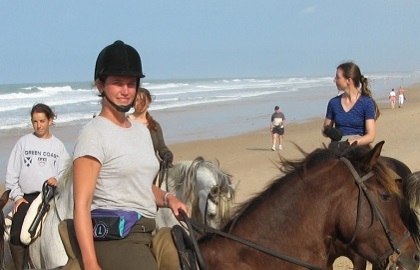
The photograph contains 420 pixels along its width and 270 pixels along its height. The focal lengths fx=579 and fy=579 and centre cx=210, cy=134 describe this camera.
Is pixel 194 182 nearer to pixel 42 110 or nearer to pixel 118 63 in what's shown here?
pixel 42 110

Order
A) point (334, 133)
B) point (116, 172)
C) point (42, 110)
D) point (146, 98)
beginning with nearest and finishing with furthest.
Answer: point (116, 172) < point (334, 133) < point (42, 110) < point (146, 98)

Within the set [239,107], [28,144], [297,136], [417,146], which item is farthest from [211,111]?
[28,144]

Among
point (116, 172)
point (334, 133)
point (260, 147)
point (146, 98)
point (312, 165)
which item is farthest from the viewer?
point (260, 147)

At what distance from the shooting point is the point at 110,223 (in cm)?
304

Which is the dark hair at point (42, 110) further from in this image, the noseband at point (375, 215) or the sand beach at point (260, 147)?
the sand beach at point (260, 147)

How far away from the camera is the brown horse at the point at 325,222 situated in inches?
128

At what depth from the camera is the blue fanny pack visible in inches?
120

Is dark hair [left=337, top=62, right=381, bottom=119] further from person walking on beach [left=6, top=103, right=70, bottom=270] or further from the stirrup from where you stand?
the stirrup

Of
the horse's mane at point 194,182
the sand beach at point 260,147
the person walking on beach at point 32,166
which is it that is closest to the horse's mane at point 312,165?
the horse's mane at point 194,182

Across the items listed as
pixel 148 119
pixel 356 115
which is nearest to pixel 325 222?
pixel 356 115

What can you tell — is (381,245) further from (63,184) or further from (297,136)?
(297,136)

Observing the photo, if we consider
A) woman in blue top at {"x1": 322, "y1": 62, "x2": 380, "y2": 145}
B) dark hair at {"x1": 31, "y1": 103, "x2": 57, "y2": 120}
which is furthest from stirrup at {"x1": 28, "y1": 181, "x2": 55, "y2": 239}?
woman in blue top at {"x1": 322, "y1": 62, "x2": 380, "y2": 145}

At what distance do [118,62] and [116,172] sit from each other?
1.89 feet

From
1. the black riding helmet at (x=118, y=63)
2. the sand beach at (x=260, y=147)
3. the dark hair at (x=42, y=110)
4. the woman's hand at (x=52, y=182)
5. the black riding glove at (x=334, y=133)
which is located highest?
the black riding helmet at (x=118, y=63)
